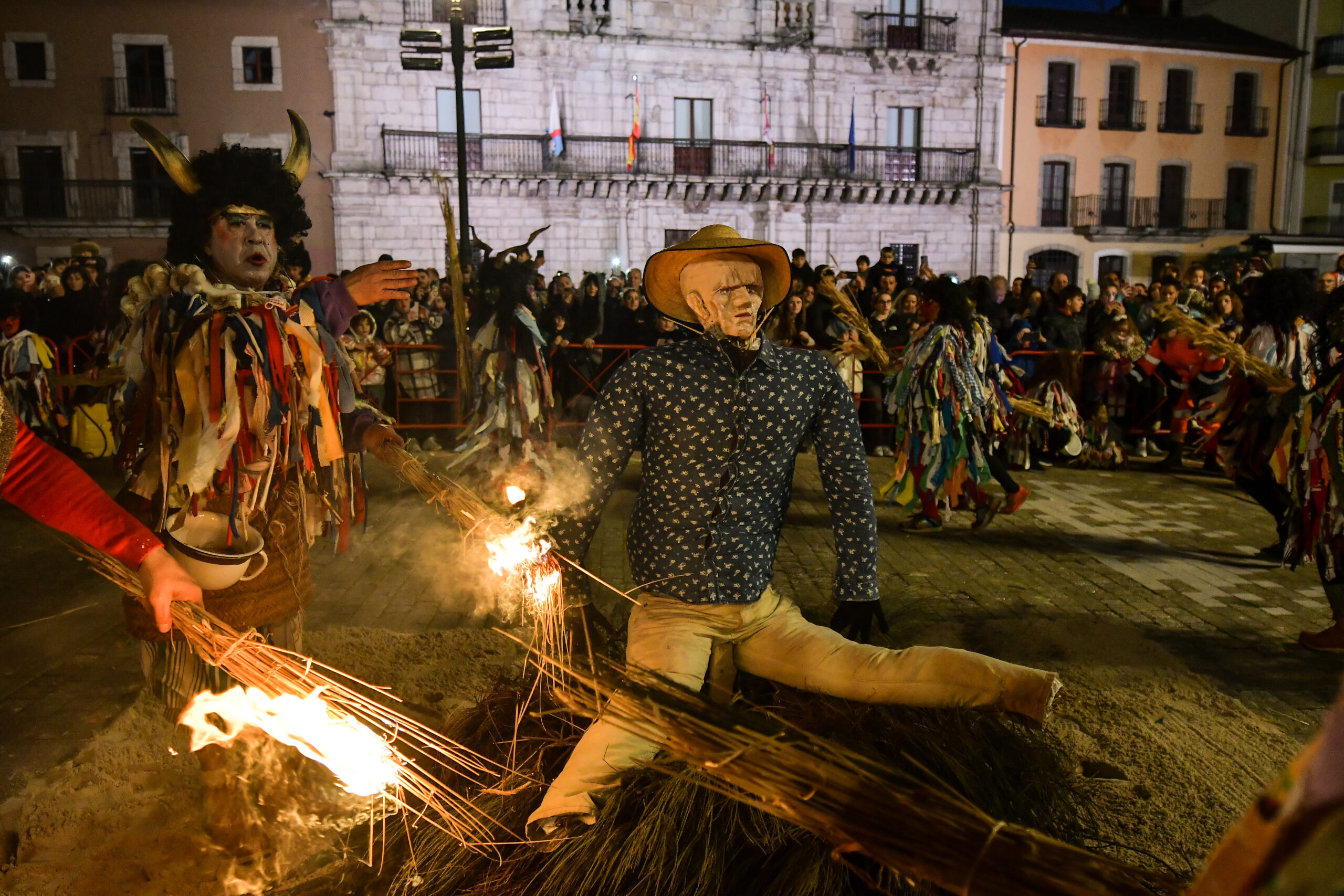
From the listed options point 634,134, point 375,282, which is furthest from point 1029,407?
point 634,134

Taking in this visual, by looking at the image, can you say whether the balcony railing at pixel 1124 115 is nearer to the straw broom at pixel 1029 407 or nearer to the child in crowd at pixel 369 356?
the straw broom at pixel 1029 407

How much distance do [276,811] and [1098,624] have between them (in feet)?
13.1

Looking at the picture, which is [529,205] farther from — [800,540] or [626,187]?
[800,540]

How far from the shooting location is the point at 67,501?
2236mm

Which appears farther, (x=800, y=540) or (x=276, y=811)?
(x=800, y=540)

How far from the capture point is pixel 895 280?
11461 mm

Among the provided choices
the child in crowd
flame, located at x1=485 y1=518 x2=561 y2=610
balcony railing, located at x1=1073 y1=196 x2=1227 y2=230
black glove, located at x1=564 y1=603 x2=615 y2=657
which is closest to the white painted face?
flame, located at x1=485 y1=518 x2=561 y2=610

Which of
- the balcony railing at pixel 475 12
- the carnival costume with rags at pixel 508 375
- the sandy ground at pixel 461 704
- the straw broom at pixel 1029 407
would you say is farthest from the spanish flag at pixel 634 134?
the sandy ground at pixel 461 704

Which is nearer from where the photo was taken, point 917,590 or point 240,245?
point 240,245

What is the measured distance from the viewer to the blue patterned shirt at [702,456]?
270 cm

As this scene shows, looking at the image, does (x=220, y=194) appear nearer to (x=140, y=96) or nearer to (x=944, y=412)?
(x=944, y=412)

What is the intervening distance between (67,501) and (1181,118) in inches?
1443

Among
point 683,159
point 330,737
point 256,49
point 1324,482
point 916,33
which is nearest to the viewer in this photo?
point 330,737

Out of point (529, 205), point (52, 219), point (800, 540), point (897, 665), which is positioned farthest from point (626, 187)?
point (897, 665)
